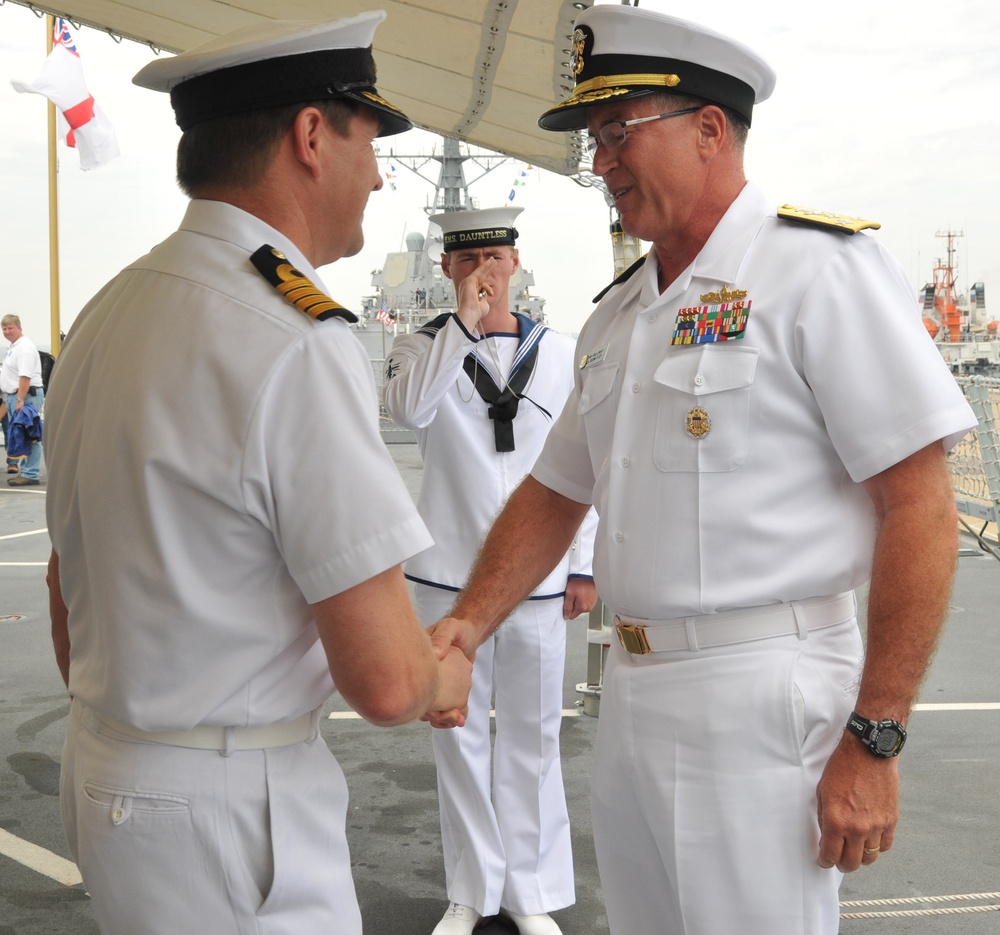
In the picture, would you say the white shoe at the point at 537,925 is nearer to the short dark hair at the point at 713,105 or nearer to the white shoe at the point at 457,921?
the white shoe at the point at 457,921

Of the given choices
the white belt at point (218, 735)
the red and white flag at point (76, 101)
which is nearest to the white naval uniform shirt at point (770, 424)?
the white belt at point (218, 735)

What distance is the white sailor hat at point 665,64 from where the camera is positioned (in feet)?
6.52

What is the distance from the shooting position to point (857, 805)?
1.71m

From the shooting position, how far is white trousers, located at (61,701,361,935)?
1477 millimetres

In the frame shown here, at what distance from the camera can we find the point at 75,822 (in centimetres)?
159

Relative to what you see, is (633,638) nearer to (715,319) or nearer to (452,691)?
(452,691)

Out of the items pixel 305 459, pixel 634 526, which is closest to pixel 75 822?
pixel 305 459

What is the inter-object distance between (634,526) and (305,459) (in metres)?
0.78

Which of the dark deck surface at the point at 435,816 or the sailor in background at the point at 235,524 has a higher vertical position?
the sailor in background at the point at 235,524

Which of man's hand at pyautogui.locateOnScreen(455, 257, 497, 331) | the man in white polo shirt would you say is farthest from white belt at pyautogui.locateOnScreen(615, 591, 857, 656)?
the man in white polo shirt

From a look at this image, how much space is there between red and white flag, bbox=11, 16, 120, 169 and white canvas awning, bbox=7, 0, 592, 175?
4.44 m

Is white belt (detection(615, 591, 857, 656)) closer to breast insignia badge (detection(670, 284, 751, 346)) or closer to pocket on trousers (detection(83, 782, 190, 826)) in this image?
breast insignia badge (detection(670, 284, 751, 346))

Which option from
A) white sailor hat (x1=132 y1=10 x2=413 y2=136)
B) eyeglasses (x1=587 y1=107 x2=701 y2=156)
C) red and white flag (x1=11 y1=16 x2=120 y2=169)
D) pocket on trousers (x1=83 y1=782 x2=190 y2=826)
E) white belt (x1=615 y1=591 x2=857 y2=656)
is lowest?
pocket on trousers (x1=83 y1=782 x2=190 y2=826)

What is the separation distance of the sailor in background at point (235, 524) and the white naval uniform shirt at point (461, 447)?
1.89 metres
